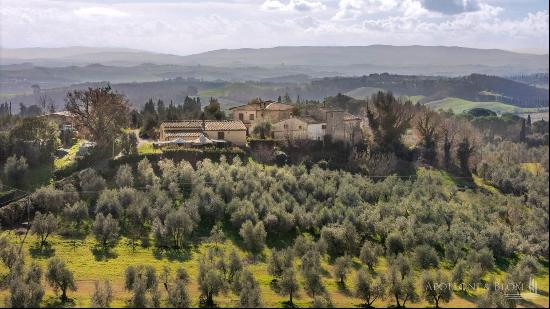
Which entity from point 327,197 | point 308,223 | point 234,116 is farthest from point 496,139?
point 308,223

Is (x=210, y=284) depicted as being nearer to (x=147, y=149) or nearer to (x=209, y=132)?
(x=147, y=149)

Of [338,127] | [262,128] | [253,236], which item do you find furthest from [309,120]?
[253,236]

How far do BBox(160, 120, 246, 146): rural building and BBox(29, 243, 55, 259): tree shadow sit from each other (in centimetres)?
2119

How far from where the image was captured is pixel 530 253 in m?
44.3

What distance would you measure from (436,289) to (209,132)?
104ft

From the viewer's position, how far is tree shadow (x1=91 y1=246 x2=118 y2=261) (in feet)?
122

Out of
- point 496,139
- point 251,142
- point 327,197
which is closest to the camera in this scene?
point 327,197

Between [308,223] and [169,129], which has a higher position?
[169,129]

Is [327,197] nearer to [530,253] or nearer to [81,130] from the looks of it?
[530,253]

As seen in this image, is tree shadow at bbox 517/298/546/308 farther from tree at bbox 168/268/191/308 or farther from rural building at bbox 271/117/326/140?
rural building at bbox 271/117/326/140

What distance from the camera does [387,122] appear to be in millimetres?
68562

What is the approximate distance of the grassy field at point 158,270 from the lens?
31484 millimetres

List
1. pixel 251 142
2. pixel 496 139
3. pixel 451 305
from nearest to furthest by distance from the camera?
pixel 451 305 < pixel 251 142 < pixel 496 139

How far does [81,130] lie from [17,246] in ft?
81.1
